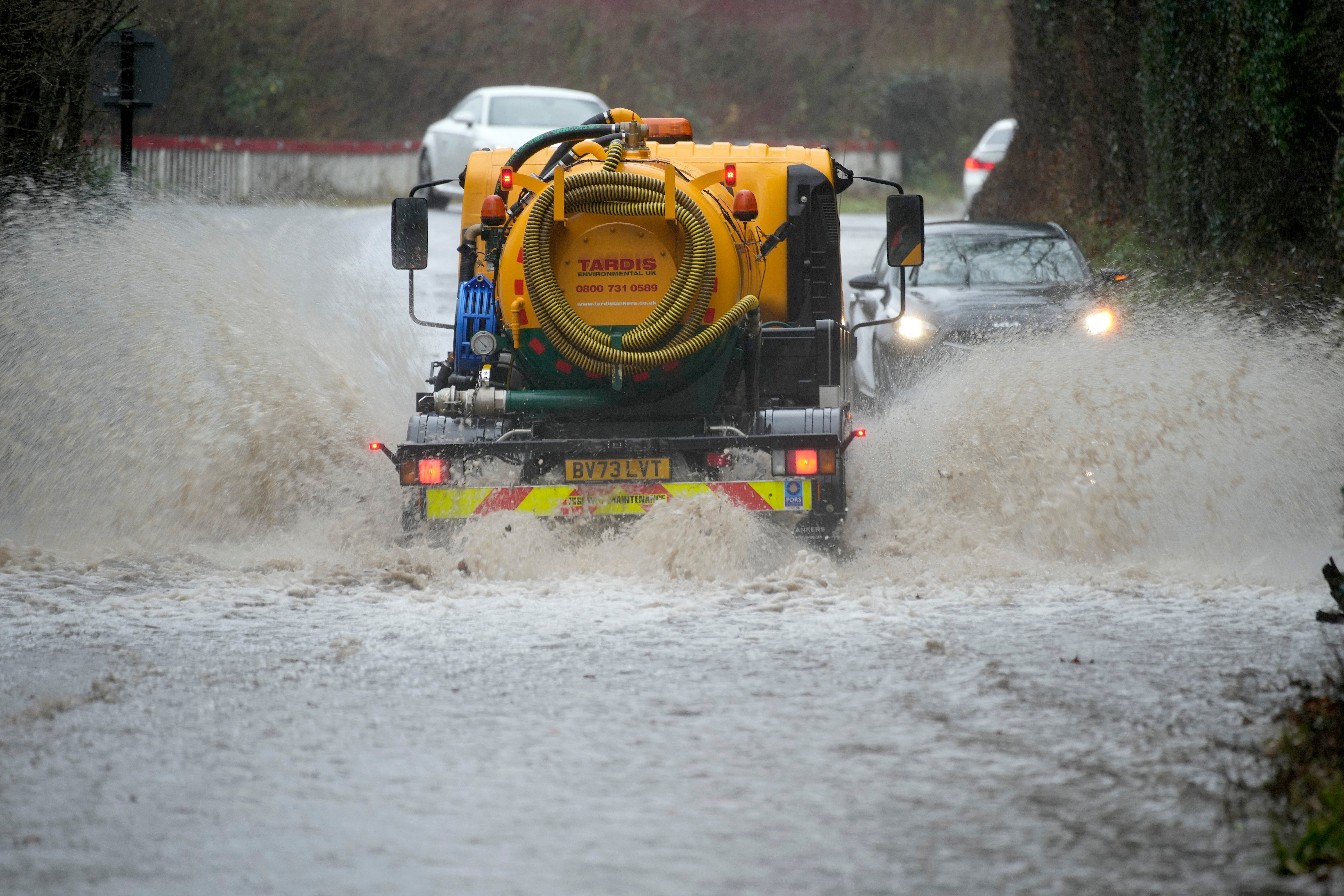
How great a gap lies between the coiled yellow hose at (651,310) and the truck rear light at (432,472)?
816 millimetres

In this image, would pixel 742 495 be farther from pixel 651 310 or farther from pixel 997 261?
pixel 997 261

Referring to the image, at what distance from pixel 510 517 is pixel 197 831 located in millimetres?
3637

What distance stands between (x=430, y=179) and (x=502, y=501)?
16.8 meters

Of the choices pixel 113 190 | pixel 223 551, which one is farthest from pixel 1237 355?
pixel 113 190

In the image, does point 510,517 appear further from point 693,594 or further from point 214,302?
point 214,302

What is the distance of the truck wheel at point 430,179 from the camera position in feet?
77.1

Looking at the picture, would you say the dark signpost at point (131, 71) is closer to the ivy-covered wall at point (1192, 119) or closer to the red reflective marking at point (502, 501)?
the red reflective marking at point (502, 501)

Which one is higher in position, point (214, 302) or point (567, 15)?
point (567, 15)

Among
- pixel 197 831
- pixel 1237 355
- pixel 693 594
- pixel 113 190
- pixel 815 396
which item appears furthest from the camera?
pixel 113 190

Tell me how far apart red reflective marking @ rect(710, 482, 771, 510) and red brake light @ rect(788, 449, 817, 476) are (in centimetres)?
20

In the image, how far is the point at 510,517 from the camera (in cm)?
780

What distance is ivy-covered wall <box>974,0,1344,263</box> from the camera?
454 inches

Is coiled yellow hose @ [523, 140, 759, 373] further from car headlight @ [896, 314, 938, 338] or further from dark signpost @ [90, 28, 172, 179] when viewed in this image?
dark signpost @ [90, 28, 172, 179]

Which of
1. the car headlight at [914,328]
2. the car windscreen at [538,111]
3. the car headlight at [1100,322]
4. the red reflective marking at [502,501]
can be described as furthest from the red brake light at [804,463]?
the car windscreen at [538,111]
